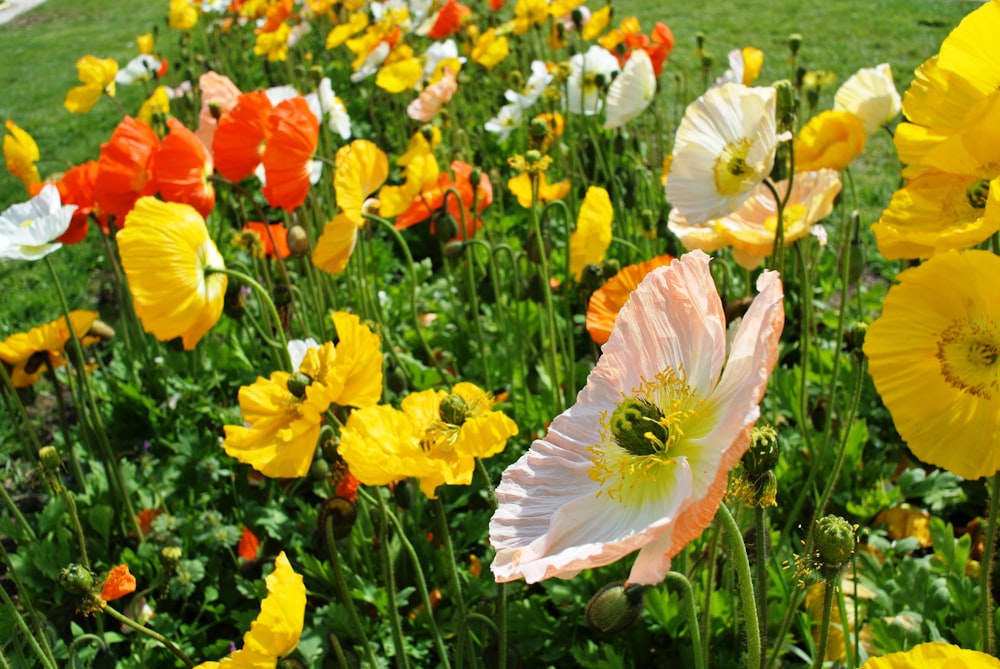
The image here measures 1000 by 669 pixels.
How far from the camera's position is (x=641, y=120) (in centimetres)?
462

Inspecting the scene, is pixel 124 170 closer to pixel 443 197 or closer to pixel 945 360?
pixel 443 197

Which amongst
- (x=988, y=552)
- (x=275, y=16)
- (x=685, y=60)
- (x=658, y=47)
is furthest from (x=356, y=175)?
(x=685, y=60)

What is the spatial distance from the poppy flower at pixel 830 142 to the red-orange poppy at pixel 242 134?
3.91 ft

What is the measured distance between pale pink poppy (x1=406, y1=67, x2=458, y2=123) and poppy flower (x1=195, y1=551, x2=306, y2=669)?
7.78ft

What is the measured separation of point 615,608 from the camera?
90cm

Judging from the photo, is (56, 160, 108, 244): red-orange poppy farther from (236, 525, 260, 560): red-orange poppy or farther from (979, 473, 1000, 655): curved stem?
(979, 473, 1000, 655): curved stem

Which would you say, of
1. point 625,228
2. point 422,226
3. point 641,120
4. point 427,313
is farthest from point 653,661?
point 641,120

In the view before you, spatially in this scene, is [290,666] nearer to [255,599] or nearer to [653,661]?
[653,661]

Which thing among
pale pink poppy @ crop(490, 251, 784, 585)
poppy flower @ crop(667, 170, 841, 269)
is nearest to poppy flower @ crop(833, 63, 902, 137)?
poppy flower @ crop(667, 170, 841, 269)

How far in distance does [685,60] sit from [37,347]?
5.52 metres

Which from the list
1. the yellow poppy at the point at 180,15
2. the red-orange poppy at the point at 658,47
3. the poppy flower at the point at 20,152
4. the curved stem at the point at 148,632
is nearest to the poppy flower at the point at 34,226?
the poppy flower at the point at 20,152

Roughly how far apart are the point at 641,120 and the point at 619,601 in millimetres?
3985

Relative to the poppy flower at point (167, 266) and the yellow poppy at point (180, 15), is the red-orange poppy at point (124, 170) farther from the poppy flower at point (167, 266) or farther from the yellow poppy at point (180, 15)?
the yellow poppy at point (180, 15)

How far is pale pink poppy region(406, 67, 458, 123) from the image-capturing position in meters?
3.21
